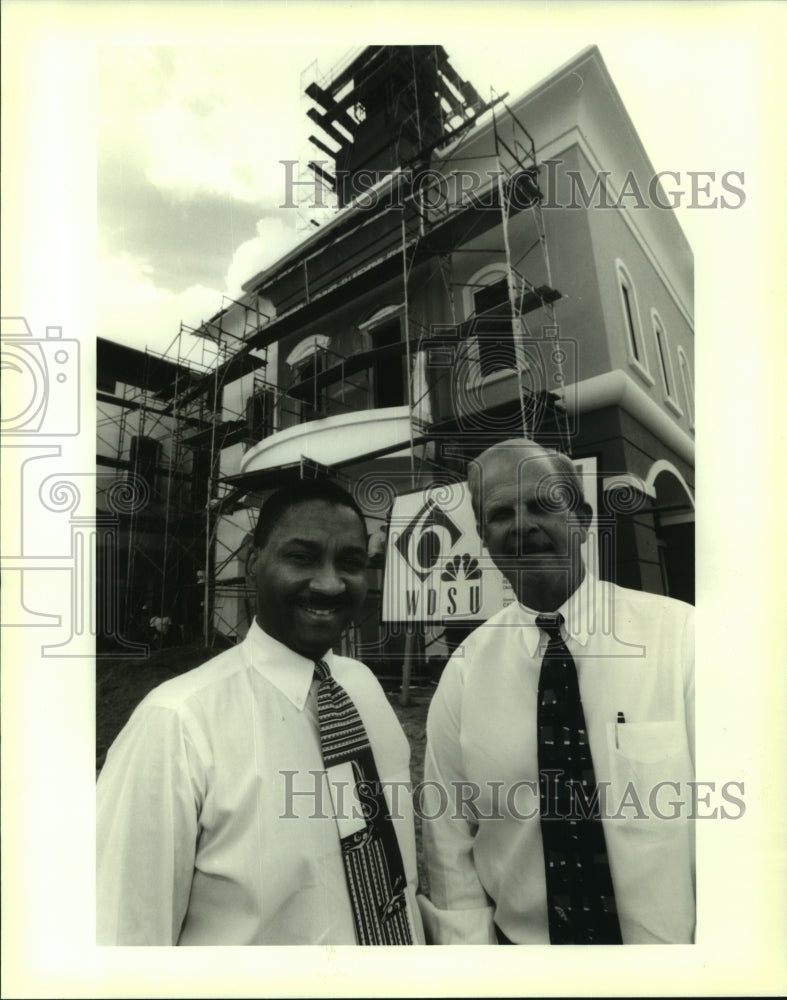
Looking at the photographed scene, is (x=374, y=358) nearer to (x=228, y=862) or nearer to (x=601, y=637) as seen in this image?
(x=601, y=637)

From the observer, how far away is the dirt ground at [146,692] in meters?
2.40

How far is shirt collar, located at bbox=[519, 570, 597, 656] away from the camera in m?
2.39

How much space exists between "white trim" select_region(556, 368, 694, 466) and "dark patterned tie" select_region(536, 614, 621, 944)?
0.73 m

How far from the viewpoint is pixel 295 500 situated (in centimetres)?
242

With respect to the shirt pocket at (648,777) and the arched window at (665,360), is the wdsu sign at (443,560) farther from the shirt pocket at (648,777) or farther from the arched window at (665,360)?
the shirt pocket at (648,777)

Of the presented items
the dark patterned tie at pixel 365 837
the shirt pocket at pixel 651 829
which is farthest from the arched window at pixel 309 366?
the shirt pocket at pixel 651 829

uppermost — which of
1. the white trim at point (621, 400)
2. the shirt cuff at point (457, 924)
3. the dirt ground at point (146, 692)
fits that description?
the white trim at point (621, 400)

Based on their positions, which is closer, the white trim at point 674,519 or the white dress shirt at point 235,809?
the white dress shirt at point 235,809

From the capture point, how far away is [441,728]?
2406 mm

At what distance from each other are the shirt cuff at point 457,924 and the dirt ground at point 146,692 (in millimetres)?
106

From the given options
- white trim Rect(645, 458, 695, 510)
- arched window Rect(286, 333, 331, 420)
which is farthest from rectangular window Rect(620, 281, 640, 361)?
arched window Rect(286, 333, 331, 420)

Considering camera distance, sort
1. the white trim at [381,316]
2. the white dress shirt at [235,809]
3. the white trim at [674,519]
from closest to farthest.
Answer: the white dress shirt at [235,809] < the white trim at [674,519] < the white trim at [381,316]

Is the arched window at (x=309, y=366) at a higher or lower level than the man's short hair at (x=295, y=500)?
higher

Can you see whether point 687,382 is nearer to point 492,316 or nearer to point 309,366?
point 492,316
